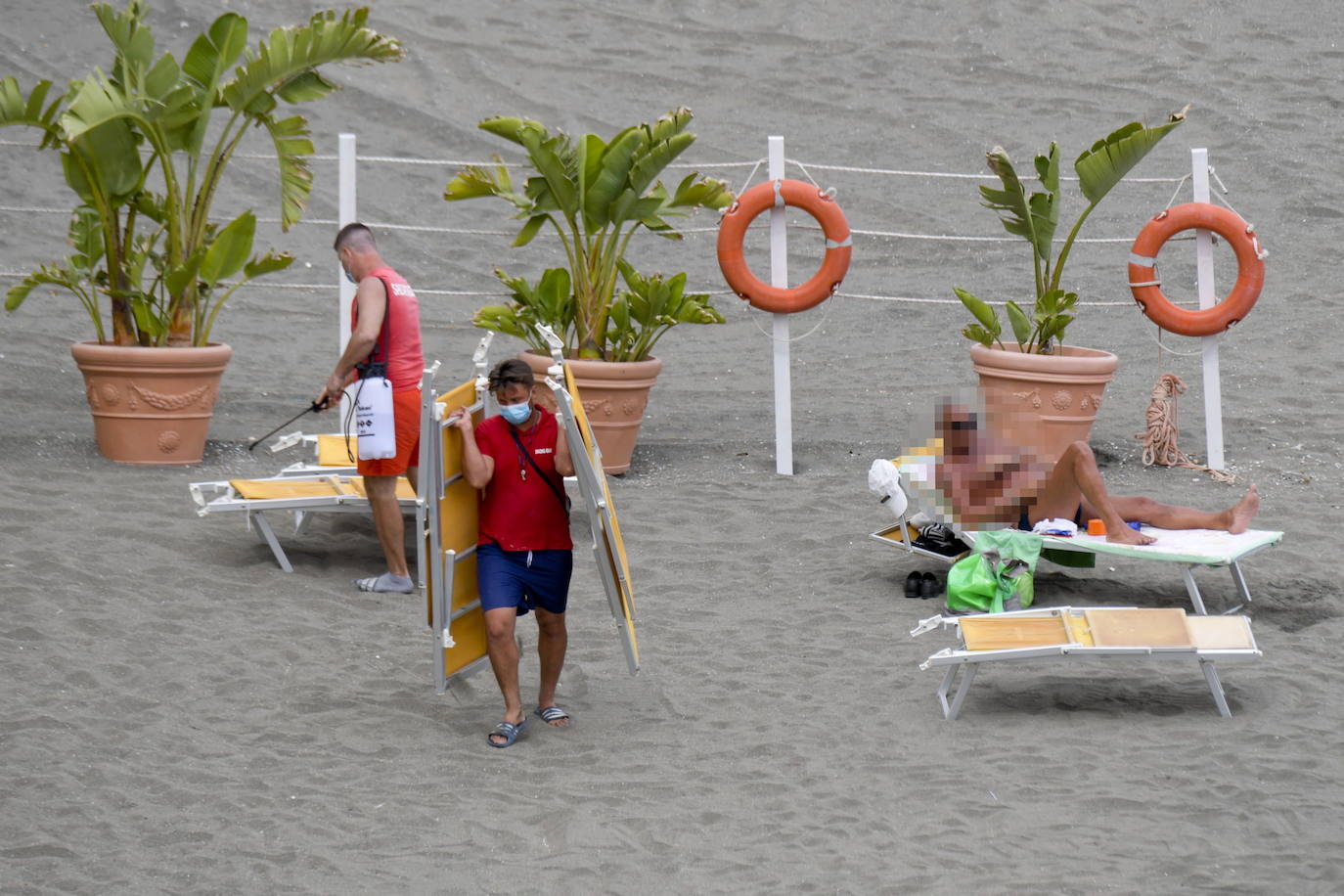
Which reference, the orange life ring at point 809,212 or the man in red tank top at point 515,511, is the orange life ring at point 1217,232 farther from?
the man in red tank top at point 515,511

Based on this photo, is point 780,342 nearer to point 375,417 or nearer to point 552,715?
point 375,417

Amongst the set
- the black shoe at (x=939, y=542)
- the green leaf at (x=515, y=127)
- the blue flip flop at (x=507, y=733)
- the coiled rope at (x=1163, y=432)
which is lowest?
the blue flip flop at (x=507, y=733)

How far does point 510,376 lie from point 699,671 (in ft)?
4.70

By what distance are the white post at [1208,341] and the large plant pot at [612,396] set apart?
3.04 meters

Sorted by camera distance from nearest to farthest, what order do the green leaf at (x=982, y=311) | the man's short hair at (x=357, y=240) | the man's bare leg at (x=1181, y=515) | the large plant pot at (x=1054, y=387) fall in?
the man's short hair at (x=357, y=240), the man's bare leg at (x=1181, y=515), the large plant pot at (x=1054, y=387), the green leaf at (x=982, y=311)

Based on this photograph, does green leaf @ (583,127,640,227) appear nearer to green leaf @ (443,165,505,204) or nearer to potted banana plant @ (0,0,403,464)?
green leaf @ (443,165,505,204)

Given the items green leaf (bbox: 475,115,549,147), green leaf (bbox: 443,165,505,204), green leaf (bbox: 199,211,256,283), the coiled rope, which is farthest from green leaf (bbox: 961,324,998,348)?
green leaf (bbox: 199,211,256,283)

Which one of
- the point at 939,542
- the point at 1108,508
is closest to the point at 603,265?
the point at 939,542

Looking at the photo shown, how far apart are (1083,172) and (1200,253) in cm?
103

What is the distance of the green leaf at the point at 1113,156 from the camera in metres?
8.18

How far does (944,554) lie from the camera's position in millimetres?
6551

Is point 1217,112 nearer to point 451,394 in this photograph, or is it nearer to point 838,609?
point 838,609

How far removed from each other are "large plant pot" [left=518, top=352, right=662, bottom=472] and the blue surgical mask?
11.4ft

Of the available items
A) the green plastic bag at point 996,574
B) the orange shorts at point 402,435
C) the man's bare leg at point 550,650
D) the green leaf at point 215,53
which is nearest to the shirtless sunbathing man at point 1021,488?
the green plastic bag at point 996,574
